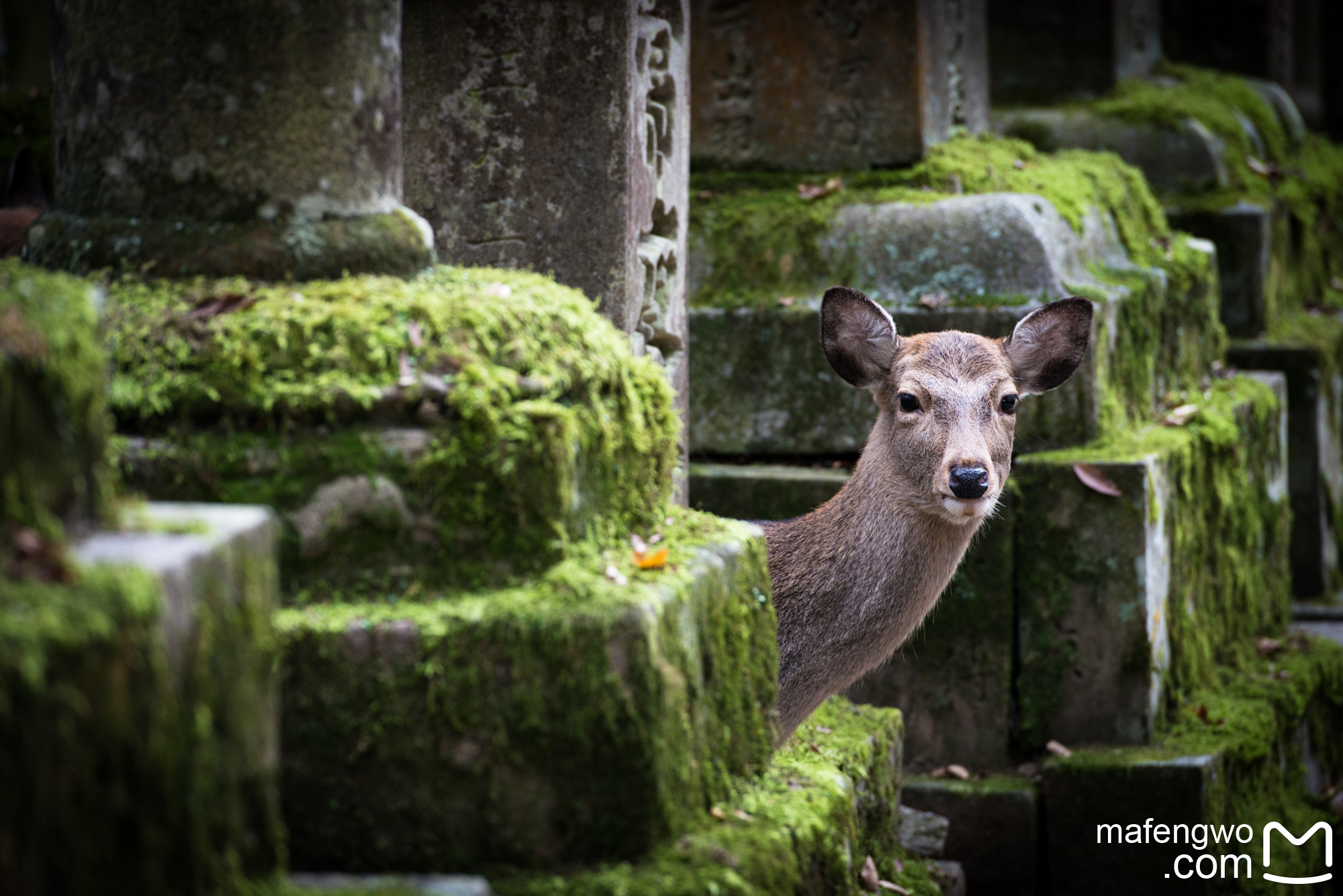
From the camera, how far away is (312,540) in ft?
8.80

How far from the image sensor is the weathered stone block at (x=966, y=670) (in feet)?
18.4

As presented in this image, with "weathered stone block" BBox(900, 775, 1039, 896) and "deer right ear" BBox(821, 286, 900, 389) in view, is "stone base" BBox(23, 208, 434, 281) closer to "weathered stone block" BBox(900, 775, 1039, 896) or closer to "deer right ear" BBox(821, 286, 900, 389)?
"deer right ear" BBox(821, 286, 900, 389)

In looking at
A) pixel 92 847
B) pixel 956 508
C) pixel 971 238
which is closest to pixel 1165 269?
pixel 971 238

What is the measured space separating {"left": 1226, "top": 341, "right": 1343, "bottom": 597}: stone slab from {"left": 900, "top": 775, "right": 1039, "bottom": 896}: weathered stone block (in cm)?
433

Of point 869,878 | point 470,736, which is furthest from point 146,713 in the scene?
point 869,878

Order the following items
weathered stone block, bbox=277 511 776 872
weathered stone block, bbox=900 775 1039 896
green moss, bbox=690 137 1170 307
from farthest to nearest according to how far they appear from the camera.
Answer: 1. green moss, bbox=690 137 1170 307
2. weathered stone block, bbox=900 775 1039 896
3. weathered stone block, bbox=277 511 776 872

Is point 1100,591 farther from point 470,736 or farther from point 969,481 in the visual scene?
point 470,736

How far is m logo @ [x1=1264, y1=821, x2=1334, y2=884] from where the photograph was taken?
582 cm

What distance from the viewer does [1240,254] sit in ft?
29.3

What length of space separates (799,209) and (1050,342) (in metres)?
1.71

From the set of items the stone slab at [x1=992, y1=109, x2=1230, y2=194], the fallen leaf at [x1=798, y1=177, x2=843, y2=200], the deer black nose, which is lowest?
the deer black nose

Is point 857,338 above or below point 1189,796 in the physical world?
above

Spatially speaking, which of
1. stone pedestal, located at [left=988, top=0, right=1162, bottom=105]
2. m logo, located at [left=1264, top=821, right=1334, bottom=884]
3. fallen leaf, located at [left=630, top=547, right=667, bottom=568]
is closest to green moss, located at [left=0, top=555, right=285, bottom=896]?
fallen leaf, located at [left=630, top=547, right=667, bottom=568]

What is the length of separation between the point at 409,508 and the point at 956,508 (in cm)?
225
